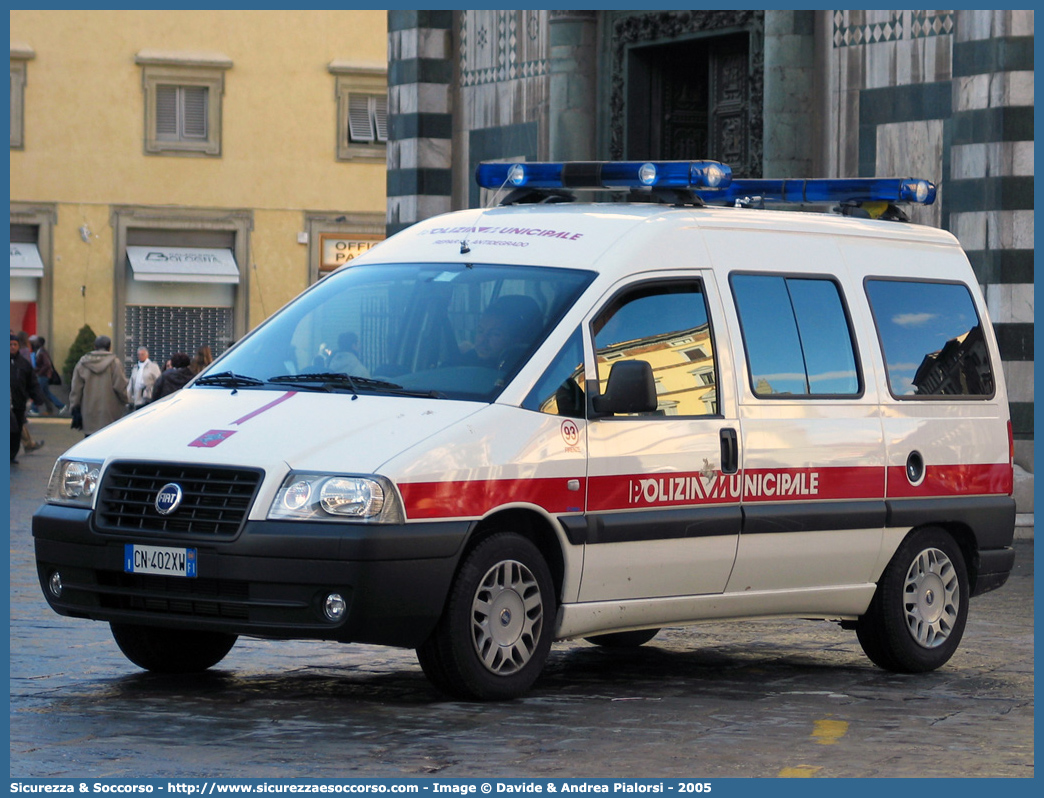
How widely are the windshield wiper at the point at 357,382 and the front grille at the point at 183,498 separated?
0.77 meters

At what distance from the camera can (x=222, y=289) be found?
4575 cm

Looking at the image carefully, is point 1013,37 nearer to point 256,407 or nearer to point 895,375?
point 895,375

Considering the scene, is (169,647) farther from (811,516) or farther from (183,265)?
(183,265)

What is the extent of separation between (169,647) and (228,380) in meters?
1.18

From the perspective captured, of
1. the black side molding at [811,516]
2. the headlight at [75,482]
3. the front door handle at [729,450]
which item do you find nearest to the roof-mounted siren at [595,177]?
the front door handle at [729,450]

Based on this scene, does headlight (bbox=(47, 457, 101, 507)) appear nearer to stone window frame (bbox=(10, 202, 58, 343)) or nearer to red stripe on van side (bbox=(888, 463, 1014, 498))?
red stripe on van side (bbox=(888, 463, 1014, 498))

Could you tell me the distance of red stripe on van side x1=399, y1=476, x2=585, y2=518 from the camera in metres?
7.96

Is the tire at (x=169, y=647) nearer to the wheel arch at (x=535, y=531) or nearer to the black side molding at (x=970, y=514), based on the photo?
the wheel arch at (x=535, y=531)

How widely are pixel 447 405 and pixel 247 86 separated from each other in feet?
126

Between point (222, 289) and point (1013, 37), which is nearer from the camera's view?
point (1013, 37)

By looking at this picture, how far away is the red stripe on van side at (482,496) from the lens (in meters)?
7.96

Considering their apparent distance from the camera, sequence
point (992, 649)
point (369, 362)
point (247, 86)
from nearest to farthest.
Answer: point (369, 362) < point (992, 649) < point (247, 86)

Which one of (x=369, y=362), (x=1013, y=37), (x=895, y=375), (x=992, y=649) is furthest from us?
(x=1013, y=37)
